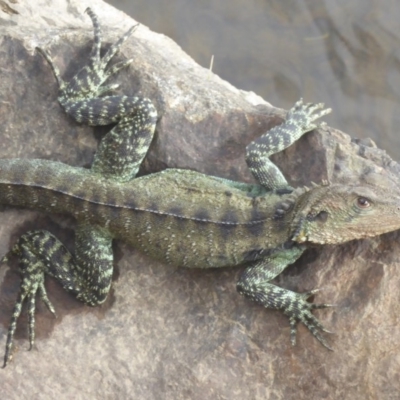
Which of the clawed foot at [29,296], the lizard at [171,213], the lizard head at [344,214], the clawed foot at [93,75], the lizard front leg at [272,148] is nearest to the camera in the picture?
the lizard head at [344,214]

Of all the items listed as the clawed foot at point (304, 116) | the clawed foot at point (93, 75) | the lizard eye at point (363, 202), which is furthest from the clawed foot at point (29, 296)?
the lizard eye at point (363, 202)

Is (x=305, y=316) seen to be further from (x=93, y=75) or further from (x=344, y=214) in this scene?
(x=93, y=75)

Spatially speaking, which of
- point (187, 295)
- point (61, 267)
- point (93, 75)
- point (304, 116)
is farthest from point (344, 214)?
point (93, 75)

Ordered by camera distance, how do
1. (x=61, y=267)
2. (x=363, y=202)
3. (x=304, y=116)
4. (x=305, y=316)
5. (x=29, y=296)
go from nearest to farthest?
(x=363, y=202) < (x=305, y=316) < (x=29, y=296) < (x=61, y=267) < (x=304, y=116)

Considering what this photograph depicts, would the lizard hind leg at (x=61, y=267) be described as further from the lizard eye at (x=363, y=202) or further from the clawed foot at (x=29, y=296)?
the lizard eye at (x=363, y=202)

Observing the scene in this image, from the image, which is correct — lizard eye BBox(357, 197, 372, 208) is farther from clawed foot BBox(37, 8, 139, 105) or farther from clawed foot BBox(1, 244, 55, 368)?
clawed foot BBox(1, 244, 55, 368)

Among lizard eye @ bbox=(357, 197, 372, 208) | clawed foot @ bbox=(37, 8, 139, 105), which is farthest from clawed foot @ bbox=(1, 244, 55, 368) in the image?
lizard eye @ bbox=(357, 197, 372, 208)
